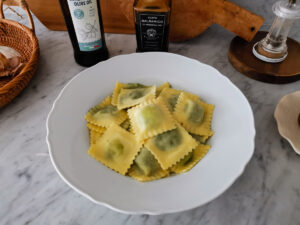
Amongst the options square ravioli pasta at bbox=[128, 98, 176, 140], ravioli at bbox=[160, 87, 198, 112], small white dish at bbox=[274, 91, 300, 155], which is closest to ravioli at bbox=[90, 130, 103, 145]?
square ravioli pasta at bbox=[128, 98, 176, 140]

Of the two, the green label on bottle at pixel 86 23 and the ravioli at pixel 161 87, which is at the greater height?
the green label on bottle at pixel 86 23

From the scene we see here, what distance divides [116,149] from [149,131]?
12 cm

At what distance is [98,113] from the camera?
0.83 metres

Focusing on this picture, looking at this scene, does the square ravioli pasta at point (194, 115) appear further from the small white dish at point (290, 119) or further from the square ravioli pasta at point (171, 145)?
the small white dish at point (290, 119)

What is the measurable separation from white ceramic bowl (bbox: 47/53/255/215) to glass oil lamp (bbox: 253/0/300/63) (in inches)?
12.6

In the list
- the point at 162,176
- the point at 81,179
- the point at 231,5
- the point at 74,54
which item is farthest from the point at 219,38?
the point at 81,179

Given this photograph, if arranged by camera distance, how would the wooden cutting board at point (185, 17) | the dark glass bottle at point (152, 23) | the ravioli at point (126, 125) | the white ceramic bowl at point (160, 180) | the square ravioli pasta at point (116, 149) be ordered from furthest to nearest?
the wooden cutting board at point (185, 17), the dark glass bottle at point (152, 23), the ravioli at point (126, 125), the square ravioli pasta at point (116, 149), the white ceramic bowl at point (160, 180)

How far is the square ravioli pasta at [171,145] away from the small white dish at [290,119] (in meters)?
0.30

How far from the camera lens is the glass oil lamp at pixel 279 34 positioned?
0.91 metres

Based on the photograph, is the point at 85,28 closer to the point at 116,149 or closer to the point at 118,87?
the point at 118,87

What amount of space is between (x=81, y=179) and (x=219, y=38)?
37.3 inches

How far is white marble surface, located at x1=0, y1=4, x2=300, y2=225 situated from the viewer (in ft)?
2.22

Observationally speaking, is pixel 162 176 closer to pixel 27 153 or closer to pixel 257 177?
pixel 257 177

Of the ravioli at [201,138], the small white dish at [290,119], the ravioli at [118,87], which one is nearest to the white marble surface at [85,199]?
the small white dish at [290,119]
